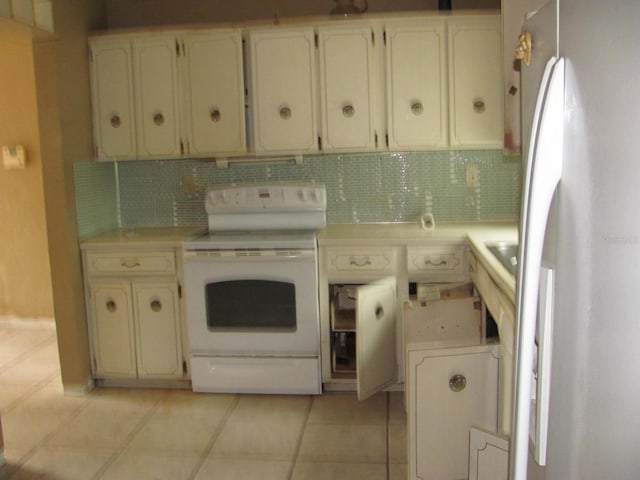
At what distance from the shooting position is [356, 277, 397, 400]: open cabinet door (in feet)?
9.91

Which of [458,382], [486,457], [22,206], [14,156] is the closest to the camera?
[486,457]

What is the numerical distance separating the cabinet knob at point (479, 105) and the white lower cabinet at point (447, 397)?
1.77 meters

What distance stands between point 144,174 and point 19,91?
1268 mm

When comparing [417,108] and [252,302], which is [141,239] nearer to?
[252,302]

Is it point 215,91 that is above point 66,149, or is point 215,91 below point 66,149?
above

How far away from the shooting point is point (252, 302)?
3.31 meters

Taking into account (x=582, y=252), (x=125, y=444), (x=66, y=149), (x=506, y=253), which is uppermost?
(x=66, y=149)

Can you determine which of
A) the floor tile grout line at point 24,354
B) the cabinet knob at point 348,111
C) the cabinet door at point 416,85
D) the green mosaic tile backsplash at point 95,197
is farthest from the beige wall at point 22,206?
the cabinet door at point 416,85

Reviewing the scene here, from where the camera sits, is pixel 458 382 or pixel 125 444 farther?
pixel 125 444

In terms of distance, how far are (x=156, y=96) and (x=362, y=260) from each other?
4.83ft

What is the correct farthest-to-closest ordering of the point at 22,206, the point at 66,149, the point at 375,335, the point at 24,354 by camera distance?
the point at 22,206 → the point at 24,354 → the point at 66,149 → the point at 375,335

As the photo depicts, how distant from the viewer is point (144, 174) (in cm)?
396

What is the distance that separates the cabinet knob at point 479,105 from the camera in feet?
11.1

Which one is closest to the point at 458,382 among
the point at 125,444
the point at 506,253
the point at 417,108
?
the point at 506,253
